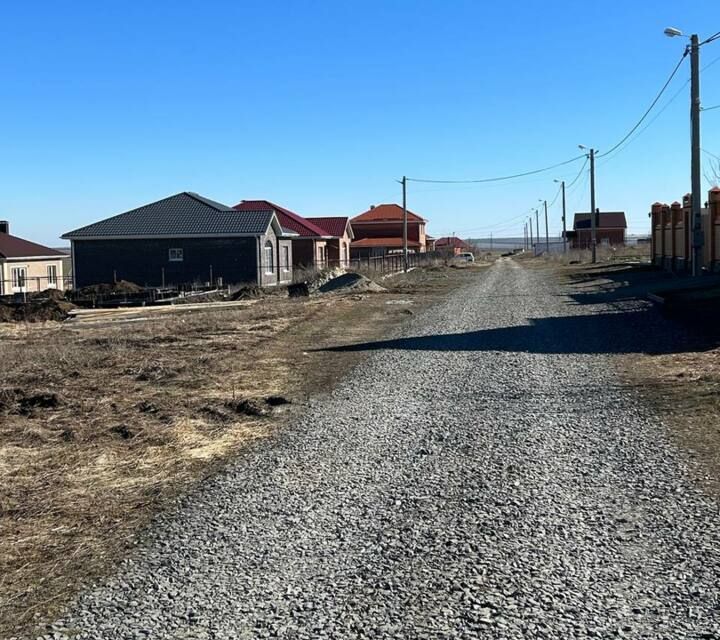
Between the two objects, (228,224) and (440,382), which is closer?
(440,382)

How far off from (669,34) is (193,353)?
1975 cm

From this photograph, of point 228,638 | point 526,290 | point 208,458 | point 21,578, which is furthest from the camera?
point 526,290

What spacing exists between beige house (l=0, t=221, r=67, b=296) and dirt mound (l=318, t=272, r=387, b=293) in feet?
61.4

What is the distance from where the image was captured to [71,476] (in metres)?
7.13

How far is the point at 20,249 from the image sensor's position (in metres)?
53.7

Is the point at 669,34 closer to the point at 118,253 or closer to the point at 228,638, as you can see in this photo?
the point at 228,638

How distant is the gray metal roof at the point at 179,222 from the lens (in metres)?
46.8

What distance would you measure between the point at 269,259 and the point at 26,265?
15970mm

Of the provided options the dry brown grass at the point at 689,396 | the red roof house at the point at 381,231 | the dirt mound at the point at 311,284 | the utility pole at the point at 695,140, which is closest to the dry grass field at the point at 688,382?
the dry brown grass at the point at 689,396

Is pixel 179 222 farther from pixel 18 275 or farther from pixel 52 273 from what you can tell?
pixel 52 273

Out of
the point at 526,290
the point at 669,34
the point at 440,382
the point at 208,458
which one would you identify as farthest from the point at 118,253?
the point at 208,458

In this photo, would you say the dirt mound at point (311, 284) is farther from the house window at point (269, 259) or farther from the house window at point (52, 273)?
the house window at point (52, 273)

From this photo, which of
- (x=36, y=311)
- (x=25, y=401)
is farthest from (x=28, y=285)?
(x=25, y=401)

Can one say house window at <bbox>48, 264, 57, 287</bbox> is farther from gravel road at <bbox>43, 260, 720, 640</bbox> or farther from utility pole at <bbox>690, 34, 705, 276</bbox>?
gravel road at <bbox>43, 260, 720, 640</bbox>
